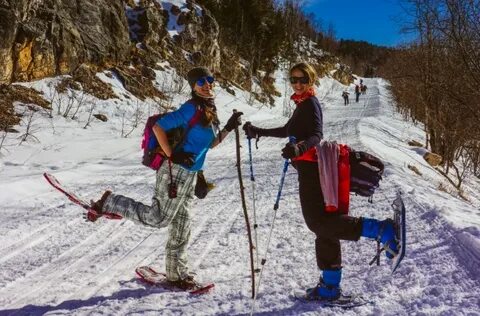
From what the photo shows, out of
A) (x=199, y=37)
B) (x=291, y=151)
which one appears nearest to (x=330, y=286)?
(x=291, y=151)

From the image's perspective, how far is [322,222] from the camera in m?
3.32

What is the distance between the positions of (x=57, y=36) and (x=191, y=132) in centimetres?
1534

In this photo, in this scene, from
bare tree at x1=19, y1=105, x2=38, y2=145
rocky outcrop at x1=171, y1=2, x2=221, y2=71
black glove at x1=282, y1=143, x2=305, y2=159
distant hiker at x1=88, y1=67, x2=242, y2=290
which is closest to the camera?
black glove at x1=282, y1=143, x2=305, y2=159

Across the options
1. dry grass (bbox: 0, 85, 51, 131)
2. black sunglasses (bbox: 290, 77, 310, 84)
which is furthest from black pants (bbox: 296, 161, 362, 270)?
dry grass (bbox: 0, 85, 51, 131)

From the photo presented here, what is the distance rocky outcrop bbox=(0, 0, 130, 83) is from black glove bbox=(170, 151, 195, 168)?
12.3 m

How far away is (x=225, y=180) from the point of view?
896 centimetres

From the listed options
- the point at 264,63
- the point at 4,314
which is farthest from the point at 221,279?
the point at 264,63

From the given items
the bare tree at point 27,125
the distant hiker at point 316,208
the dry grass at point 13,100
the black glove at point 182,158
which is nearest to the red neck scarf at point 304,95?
the distant hiker at point 316,208

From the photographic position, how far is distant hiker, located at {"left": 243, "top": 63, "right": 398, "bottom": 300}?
3.26m

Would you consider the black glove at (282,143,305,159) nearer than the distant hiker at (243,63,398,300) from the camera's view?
Yes

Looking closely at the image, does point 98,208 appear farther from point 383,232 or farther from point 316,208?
point 383,232

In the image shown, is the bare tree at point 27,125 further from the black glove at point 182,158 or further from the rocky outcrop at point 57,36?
the black glove at point 182,158

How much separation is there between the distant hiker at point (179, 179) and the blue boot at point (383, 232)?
1.41 metres

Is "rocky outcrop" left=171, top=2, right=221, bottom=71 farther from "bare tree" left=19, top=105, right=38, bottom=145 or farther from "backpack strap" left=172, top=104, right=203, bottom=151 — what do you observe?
"backpack strap" left=172, top=104, right=203, bottom=151
